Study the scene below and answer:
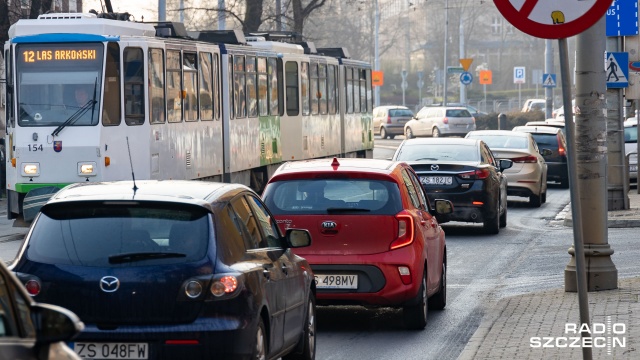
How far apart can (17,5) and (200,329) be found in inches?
1062

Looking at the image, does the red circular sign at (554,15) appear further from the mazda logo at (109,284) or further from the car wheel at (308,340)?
the car wheel at (308,340)

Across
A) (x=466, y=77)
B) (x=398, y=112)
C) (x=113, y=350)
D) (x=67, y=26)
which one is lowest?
(x=113, y=350)

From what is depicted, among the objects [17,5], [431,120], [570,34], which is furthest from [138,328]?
[431,120]

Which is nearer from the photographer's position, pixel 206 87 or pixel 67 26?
pixel 67 26

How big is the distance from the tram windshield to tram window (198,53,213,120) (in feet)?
11.5

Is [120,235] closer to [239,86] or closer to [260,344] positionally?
[260,344]

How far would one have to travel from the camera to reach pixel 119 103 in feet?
69.7

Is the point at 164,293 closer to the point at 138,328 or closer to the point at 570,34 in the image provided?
the point at 138,328

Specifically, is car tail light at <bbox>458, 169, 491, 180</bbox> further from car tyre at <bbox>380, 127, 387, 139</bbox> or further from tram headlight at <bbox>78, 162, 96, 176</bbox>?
car tyre at <bbox>380, 127, 387, 139</bbox>

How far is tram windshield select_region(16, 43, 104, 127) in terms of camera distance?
2078 cm

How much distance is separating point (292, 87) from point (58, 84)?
10.3 meters

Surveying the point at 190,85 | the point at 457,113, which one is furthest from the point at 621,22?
the point at 457,113

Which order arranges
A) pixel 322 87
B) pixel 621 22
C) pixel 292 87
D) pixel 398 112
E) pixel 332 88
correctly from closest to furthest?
pixel 621 22 → pixel 292 87 → pixel 322 87 → pixel 332 88 → pixel 398 112

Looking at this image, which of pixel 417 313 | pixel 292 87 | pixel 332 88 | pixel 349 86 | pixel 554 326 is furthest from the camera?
pixel 349 86
